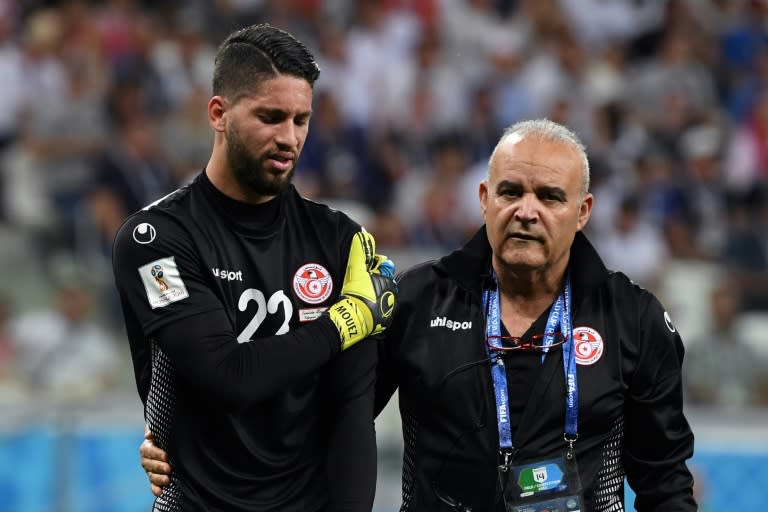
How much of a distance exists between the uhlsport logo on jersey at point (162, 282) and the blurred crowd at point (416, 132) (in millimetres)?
4440

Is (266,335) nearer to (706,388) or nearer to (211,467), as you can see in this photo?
(211,467)

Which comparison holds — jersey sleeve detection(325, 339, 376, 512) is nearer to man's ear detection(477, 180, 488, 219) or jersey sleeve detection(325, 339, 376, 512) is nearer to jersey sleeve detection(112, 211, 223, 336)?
jersey sleeve detection(112, 211, 223, 336)

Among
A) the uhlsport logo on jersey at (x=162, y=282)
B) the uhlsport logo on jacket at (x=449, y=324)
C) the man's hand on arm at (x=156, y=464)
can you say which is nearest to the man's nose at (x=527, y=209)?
the uhlsport logo on jacket at (x=449, y=324)

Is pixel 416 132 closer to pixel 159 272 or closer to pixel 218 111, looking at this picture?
pixel 218 111

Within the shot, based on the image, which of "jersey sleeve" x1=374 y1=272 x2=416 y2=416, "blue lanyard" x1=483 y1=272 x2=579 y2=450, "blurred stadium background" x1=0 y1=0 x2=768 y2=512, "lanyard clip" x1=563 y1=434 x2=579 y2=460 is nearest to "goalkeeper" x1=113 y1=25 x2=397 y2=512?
"jersey sleeve" x1=374 y1=272 x2=416 y2=416

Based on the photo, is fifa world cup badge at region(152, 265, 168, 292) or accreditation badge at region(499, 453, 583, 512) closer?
fifa world cup badge at region(152, 265, 168, 292)

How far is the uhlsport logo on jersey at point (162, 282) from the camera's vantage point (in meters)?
3.68

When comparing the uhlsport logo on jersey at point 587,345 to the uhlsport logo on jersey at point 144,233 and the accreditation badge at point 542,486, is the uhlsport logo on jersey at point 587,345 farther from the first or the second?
the uhlsport logo on jersey at point 144,233

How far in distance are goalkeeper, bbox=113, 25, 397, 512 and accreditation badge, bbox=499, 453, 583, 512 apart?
45 centimetres

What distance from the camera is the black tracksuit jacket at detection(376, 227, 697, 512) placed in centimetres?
406

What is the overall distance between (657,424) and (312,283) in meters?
1.17

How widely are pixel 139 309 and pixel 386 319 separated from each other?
2.28ft

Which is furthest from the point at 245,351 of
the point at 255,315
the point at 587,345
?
the point at 587,345

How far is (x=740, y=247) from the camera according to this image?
9695mm
